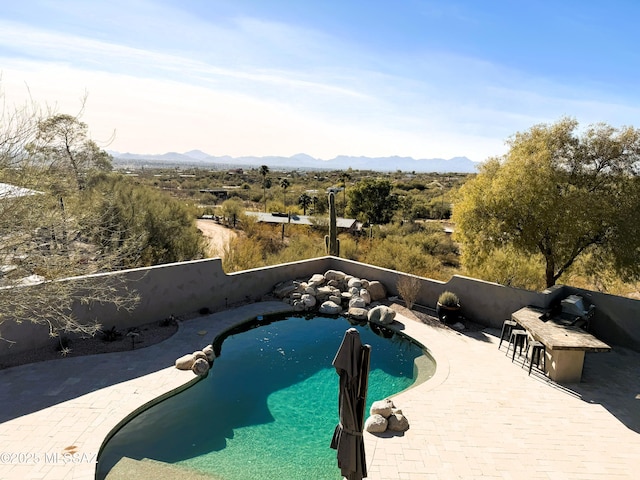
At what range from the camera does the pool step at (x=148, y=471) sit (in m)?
5.76

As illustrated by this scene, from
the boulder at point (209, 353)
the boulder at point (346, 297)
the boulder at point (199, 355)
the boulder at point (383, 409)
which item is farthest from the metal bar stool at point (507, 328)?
the boulder at point (199, 355)

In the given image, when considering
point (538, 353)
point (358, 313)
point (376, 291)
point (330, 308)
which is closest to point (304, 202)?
point (376, 291)

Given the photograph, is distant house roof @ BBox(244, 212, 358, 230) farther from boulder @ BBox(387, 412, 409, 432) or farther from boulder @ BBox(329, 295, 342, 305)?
boulder @ BBox(387, 412, 409, 432)

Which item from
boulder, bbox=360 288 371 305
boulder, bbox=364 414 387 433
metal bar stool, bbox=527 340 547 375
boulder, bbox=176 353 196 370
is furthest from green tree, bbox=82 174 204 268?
metal bar stool, bbox=527 340 547 375

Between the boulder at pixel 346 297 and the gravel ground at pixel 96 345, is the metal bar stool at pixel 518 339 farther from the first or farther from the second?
the gravel ground at pixel 96 345

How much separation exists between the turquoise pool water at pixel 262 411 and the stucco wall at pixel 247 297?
2197 millimetres

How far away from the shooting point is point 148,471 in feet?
19.4

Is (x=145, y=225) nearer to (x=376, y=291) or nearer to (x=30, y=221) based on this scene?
(x=30, y=221)

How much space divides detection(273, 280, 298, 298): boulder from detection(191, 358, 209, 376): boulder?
4937 mm

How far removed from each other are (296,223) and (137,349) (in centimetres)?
2169

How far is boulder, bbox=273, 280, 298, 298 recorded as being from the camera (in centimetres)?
1363

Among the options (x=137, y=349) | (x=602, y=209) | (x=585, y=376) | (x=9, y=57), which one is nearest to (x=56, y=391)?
(x=137, y=349)

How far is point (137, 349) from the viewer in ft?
31.7

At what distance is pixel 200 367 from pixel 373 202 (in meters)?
31.0
